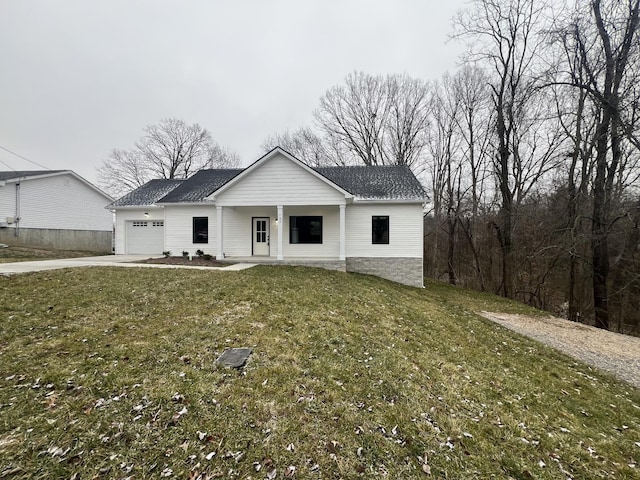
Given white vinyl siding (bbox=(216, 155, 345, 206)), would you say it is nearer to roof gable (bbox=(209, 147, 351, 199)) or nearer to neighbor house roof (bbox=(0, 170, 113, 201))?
roof gable (bbox=(209, 147, 351, 199))

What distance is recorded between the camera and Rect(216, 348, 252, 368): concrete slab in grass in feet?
12.8

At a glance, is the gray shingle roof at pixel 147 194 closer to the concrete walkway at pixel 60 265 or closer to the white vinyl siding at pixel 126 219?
the white vinyl siding at pixel 126 219

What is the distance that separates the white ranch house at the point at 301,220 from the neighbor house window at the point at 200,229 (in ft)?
0.17

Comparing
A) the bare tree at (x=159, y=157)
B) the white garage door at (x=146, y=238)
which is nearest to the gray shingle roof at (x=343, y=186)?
the white garage door at (x=146, y=238)

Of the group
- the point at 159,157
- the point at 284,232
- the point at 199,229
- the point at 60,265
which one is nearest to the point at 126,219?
the point at 199,229

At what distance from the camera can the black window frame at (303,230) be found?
1367 centimetres

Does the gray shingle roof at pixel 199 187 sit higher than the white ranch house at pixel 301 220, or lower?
higher

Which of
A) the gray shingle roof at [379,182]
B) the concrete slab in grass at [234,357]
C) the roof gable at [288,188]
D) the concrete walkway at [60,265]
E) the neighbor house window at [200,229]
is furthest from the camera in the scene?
the neighbor house window at [200,229]

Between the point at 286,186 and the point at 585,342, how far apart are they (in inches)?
445

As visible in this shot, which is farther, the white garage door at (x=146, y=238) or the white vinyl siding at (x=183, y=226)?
the white garage door at (x=146, y=238)

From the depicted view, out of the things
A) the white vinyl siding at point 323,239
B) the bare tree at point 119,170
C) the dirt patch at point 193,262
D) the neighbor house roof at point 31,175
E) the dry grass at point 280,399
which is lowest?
the dry grass at point 280,399

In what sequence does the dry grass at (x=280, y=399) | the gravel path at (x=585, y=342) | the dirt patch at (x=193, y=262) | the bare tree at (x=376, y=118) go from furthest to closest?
the bare tree at (x=376, y=118)
the dirt patch at (x=193, y=262)
the gravel path at (x=585, y=342)
the dry grass at (x=280, y=399)

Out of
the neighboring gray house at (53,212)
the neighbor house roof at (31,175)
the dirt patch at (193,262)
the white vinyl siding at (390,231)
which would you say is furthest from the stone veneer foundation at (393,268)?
the neighbor house roof at (31,175)

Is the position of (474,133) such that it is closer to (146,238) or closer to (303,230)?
(303,230)
